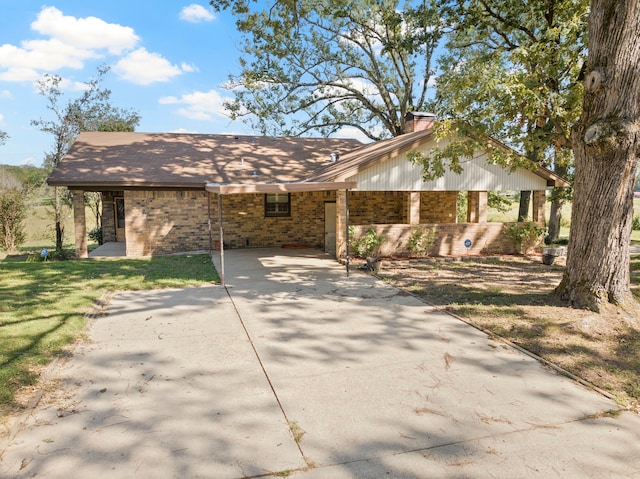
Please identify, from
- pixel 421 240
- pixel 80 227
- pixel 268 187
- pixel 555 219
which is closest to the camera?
pixel 268 187

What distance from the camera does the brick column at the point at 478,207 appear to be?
1605 cm

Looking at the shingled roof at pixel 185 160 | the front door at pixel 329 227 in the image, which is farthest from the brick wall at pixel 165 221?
the front door at pixel 329 227

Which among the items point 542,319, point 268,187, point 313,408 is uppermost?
point 268,187

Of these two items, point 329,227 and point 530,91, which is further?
point 329,227

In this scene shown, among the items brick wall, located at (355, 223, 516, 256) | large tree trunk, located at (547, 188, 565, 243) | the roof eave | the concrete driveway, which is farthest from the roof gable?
the concrete driveway

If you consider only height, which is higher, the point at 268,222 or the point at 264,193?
the point at 264,193

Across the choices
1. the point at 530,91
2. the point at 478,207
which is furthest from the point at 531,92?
the point at 478,207

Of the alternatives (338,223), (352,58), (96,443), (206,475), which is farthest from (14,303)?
(352,58)

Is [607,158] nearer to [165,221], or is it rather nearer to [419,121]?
[419,121]

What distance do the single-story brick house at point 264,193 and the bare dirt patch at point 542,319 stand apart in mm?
3347

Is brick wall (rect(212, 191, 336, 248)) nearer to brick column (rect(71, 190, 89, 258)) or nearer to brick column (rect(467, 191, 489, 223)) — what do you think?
brick column (rect(71, 190, 89, 258))

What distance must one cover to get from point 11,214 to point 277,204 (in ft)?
33.0

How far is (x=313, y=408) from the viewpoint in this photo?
4.48 meters

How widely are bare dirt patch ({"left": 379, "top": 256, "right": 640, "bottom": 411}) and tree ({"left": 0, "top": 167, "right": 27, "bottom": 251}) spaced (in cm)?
1421
